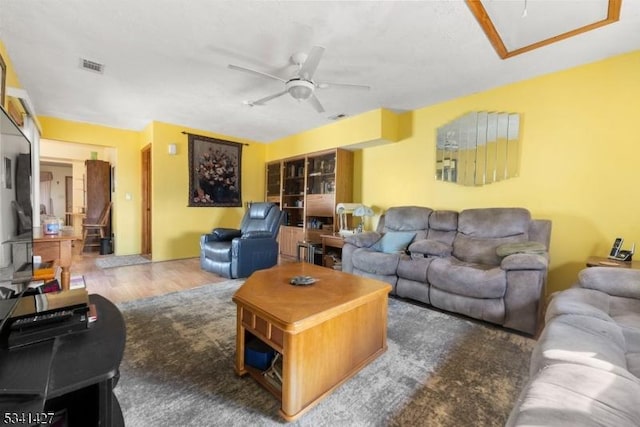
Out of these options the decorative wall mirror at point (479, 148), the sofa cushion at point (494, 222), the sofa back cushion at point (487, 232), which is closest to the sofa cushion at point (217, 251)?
the sofa back cushion at point (487, 232)

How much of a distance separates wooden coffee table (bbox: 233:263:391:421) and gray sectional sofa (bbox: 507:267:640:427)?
0.80 m

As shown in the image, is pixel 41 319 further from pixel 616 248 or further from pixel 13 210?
pixel 616 248

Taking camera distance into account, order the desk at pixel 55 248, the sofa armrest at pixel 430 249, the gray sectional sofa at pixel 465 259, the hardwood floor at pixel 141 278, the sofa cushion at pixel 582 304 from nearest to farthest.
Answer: the sofa cushion at pixel 582 304 < the gray sectional sofa at pixel 465 259 < the desk at pixel 55 248 < the sofa armrest at pixel 430 249 < the hardwood floor at pixel 141 278

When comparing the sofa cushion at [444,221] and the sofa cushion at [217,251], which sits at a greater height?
the sofa cushion at [444,221]

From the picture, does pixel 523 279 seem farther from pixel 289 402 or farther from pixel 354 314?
pixel 289 402

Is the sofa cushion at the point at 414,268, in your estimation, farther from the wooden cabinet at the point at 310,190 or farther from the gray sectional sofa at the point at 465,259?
the wooden cabinet at the point at 310,190

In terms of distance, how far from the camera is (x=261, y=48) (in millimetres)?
2391

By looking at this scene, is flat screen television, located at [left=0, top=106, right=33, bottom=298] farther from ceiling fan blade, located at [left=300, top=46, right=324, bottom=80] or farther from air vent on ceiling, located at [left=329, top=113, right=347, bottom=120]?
air vent on ceiling, located at [left=329, top=113, right=347, bottom=120]

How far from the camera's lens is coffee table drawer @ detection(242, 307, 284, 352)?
4.32 feet

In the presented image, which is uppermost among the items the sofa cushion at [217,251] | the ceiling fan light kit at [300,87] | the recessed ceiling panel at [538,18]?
the recessed ceiling panel at [538,18]

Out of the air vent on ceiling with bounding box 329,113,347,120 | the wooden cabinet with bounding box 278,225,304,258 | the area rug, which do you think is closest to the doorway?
the area rug

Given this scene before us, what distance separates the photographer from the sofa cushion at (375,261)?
9.52 ft

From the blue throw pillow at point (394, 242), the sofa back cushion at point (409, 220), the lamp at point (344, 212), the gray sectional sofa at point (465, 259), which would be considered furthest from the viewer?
the lamp at point (344, 212)

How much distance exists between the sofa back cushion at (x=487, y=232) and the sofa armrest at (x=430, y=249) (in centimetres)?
20
